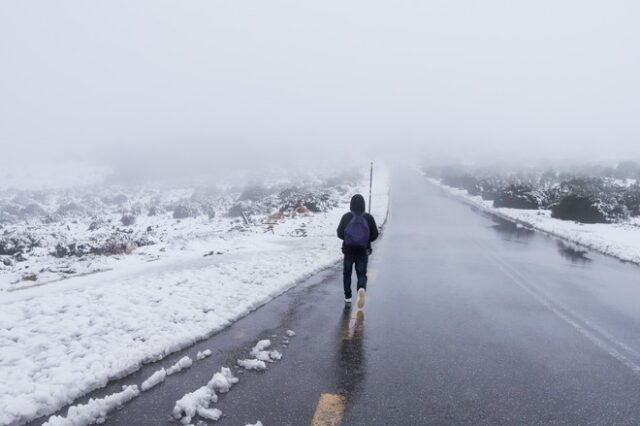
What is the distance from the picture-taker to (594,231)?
64.0ft

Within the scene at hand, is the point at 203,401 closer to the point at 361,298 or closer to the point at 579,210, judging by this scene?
the point at 361,298

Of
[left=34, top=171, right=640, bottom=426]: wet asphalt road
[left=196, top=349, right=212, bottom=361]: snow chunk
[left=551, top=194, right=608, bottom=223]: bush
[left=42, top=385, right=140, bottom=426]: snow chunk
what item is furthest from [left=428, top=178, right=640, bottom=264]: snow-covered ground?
[left=42, top=385, right=140, bottom=426]: snow chunk

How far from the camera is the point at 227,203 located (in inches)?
1353

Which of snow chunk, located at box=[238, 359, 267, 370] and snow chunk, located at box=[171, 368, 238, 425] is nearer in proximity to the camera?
snow chunk, located at box=[171, 368, 238, 425]

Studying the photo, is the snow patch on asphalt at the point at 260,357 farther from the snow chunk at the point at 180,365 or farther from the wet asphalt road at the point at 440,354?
the snow chunk at the point at 180,365

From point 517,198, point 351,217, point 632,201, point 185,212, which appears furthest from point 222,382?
point 517,198

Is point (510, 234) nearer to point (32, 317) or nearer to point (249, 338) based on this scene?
point (249, 338)

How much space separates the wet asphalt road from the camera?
408 cm

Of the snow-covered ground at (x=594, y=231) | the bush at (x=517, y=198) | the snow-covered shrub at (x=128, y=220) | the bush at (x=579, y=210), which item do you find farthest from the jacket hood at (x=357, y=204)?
the bush at (x=517, y=198)

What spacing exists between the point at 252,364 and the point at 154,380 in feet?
3.33

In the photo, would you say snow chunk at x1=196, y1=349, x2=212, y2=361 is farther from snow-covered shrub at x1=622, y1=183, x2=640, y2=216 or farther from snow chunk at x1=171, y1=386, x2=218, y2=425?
snow-covered shrub at x1=622, y1=183, x2=640, y2=216

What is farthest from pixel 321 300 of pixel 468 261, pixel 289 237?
pixel 289 237

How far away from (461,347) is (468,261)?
6765mm

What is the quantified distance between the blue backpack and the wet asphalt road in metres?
1.08
